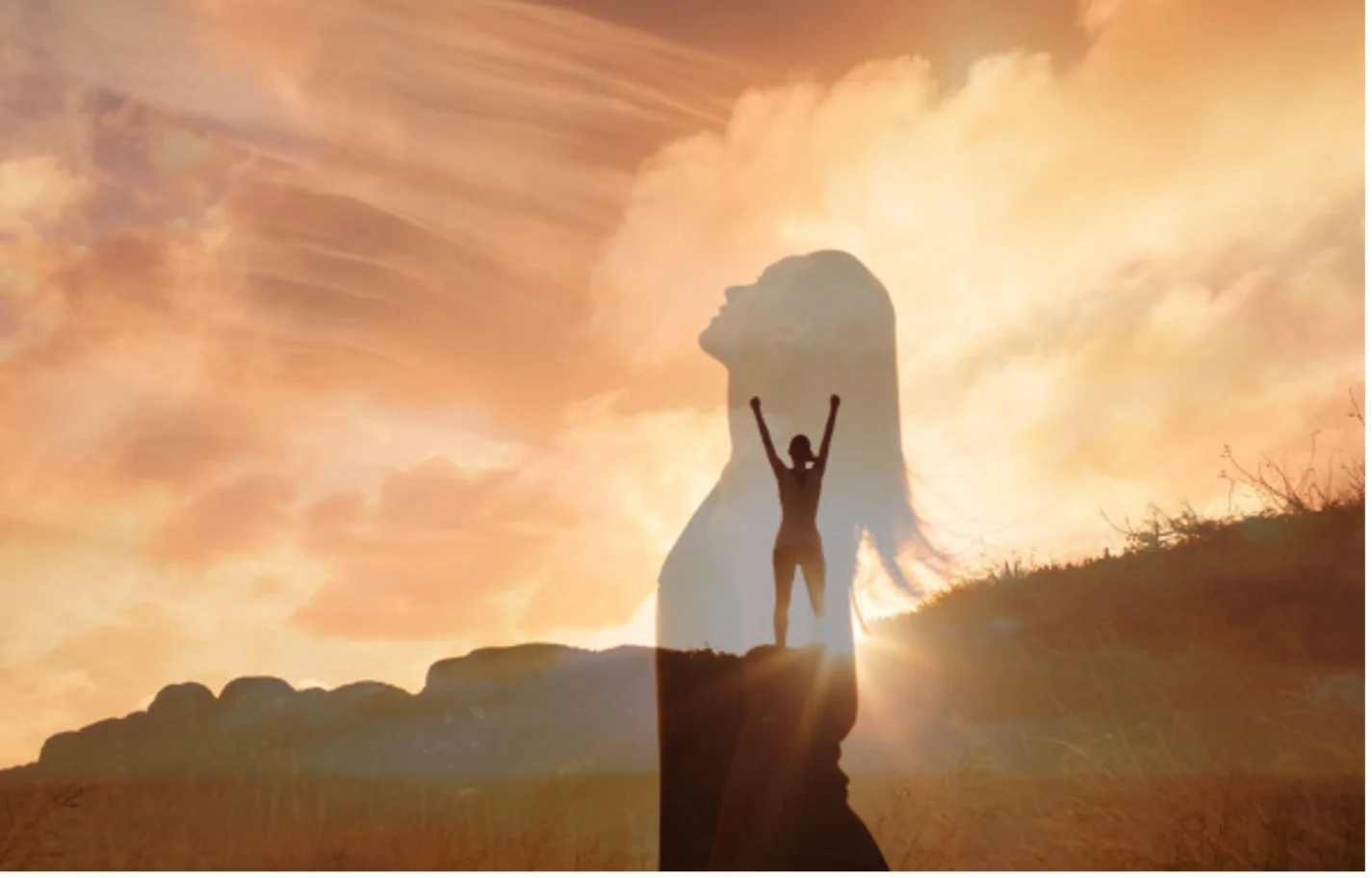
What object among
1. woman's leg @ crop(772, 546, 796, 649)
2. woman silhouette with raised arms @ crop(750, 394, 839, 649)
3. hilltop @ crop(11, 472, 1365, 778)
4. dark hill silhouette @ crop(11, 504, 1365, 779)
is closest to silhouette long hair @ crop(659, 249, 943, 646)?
woman's leg @ crop(772, 546, 796, 649)

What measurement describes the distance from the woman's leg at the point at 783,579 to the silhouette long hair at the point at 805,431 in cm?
47

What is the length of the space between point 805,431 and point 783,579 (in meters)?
2.41

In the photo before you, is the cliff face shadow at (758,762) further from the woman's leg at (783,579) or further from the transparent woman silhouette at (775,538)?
the woman's leg at (783,579)

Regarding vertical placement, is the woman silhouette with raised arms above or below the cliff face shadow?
above

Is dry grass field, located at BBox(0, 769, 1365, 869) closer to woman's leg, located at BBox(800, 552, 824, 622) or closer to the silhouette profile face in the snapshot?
woman's leg, located at BBox(800, 552, 824, 622)

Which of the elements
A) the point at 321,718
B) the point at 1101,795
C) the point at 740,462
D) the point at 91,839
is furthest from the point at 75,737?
the point at 1101,795

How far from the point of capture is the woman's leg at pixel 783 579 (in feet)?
20.6

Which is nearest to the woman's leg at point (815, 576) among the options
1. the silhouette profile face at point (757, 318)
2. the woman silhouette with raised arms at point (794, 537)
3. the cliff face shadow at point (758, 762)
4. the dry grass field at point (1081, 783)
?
the woman silhouette with raised arms at point (794, 537)

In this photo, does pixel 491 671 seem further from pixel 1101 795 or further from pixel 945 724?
→ pixel 1101 795

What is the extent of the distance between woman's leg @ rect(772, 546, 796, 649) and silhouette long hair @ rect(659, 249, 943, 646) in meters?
0.47

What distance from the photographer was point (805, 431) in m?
8.48

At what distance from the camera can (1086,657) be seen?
36.2 ft

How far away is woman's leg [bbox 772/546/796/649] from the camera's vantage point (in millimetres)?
6266

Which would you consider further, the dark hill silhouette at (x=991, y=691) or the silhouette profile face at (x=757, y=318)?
the dark hill silhouette at (x=991, y=691)
